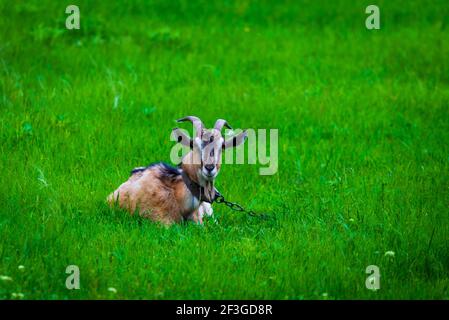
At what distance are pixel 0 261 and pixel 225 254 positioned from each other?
236 centimetres

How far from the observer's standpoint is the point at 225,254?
31.1 feet

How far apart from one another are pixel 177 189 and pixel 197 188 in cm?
31

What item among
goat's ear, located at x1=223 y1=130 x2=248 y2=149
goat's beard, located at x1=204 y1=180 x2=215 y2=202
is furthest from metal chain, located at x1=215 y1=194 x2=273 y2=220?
goat's ear, located at x1=223 y1=130 x2=248 y2=149

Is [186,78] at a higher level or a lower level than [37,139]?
higher

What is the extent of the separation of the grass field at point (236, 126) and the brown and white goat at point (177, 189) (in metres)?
0.26

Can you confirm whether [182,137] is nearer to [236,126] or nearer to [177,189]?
[177,189]

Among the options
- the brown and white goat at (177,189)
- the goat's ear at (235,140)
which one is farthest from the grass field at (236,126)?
the goat's ear at (235,140)

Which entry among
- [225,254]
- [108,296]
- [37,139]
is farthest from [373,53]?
[108,296]

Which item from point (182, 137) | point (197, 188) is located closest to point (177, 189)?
point (197, 188)

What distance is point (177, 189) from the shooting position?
1064cm

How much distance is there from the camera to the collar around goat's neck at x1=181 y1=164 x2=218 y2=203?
10.4m

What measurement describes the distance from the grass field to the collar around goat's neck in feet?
1.42

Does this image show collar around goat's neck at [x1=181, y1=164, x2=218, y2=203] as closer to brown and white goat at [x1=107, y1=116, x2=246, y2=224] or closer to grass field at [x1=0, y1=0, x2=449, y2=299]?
brown and white goat at [x1=107, y1=116, x2=246, y2=224]
